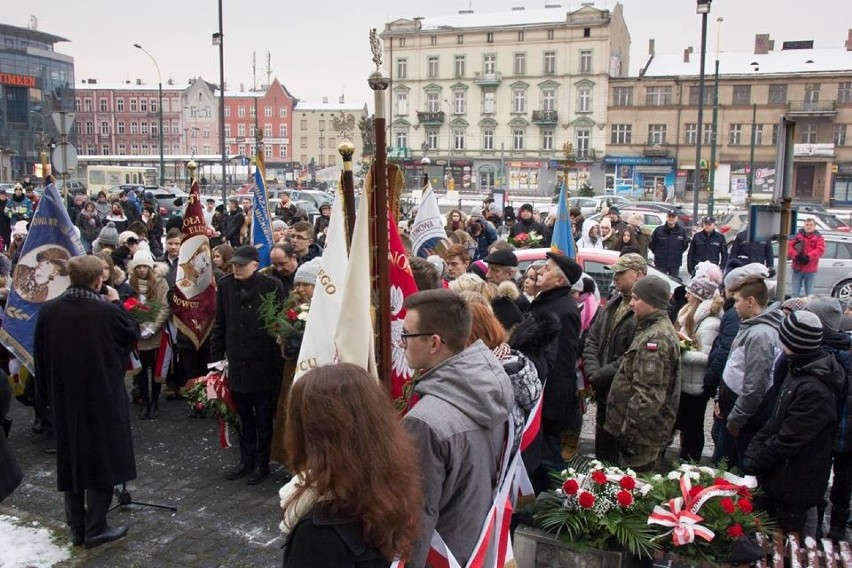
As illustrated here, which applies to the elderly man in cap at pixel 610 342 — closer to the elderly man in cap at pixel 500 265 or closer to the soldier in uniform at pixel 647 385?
the soldier in uniform at pixel 647 385

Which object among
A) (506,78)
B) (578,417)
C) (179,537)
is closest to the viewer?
(179,537)

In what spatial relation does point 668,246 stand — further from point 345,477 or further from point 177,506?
point 345,477

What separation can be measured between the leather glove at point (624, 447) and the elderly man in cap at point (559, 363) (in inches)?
18.3

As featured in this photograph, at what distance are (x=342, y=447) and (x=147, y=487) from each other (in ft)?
16.0

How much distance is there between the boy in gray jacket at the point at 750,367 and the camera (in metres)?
5.12

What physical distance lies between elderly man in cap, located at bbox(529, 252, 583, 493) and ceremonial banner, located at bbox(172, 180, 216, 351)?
4.08m

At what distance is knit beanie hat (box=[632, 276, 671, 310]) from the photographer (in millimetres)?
5344

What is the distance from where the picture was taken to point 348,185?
4016 millimetres

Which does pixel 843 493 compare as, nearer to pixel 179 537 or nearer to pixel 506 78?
pixel 179 537

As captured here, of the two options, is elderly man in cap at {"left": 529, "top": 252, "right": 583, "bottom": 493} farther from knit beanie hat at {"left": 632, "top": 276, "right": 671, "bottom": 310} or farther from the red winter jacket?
the red winter jacket

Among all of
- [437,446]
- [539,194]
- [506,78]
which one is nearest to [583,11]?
[506,78]

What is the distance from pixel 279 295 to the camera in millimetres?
6648

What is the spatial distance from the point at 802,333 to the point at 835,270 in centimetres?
1371

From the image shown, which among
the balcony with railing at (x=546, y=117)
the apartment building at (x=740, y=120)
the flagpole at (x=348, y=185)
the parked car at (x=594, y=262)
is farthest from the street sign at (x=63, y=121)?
the balcony with railing at (x=546, y=117)
